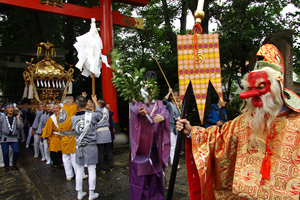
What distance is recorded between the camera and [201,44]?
2.32 m

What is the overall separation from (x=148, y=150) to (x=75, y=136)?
156cm

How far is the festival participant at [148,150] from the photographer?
3.01 meters

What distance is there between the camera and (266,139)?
1862 mm

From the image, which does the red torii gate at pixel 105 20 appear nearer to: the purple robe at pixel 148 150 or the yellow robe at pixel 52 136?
the yellow robe at pixel 52 136

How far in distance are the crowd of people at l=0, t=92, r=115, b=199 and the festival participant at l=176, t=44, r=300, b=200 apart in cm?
229

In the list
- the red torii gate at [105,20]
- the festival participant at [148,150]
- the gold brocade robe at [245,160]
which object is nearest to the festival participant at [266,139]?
the gold brocade robe at [245,160]

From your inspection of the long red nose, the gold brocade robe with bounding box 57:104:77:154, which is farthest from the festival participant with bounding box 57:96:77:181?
the long red nose

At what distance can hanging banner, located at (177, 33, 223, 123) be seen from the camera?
2.31 metres

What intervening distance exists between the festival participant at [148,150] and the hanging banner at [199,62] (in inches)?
33.8

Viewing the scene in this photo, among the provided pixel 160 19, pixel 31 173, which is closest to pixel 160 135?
pixel 31 173

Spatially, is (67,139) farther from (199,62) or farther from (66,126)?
(199,62)

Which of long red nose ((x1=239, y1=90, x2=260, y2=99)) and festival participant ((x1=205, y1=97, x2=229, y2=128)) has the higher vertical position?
long red nose ((x1=239, y1=90, x2=260, y2=99))

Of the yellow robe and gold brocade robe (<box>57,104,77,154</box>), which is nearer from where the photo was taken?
gold brocade robe (<box>57,104,77,154</box>)

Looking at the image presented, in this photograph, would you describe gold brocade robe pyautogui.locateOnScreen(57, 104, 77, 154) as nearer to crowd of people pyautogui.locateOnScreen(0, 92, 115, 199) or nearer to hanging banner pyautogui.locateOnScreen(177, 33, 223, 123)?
crowd of people pyautogui.locateOnScreen(0, 92, 115, 199)
